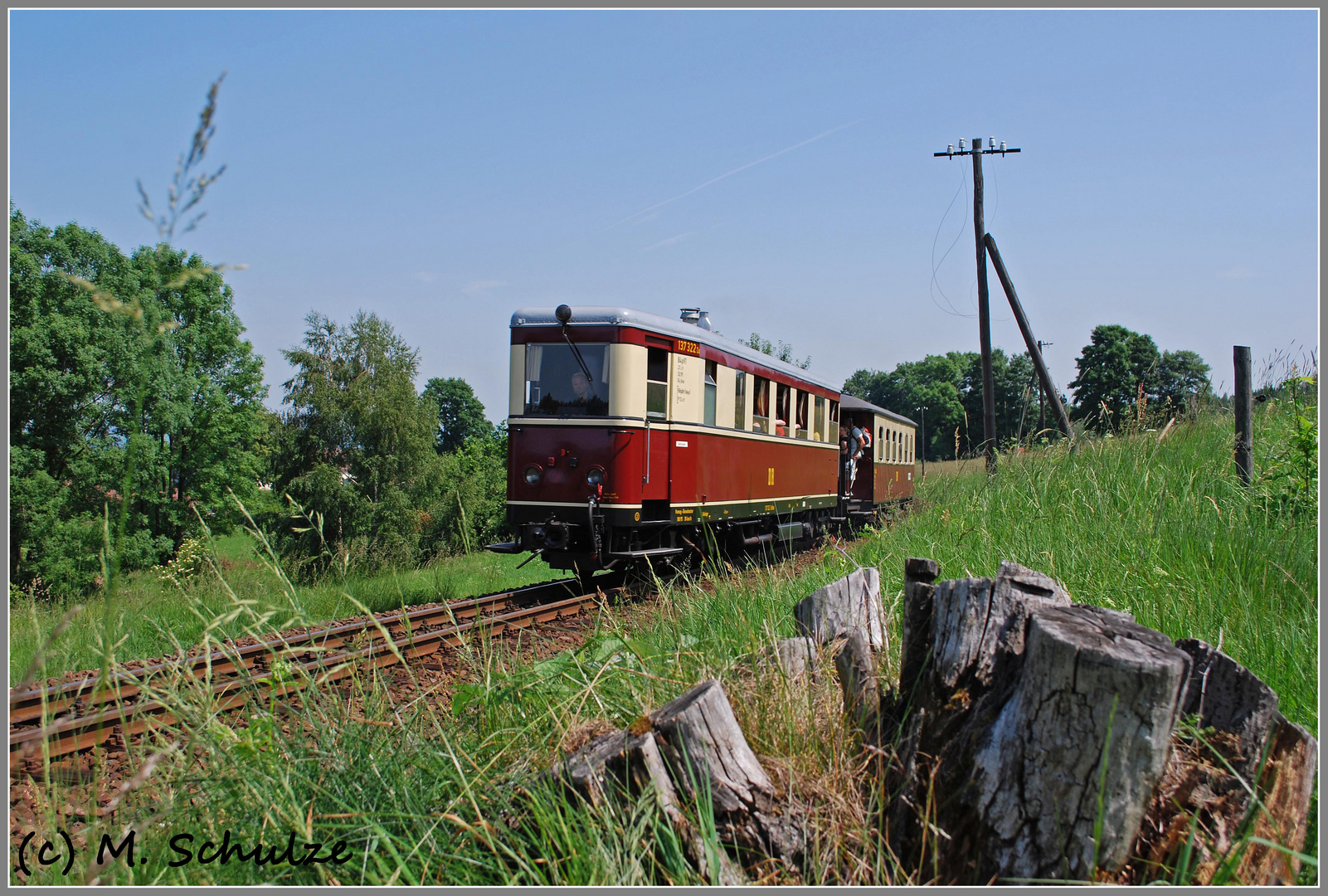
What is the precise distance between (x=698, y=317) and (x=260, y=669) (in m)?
7.51

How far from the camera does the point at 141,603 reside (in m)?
6.30

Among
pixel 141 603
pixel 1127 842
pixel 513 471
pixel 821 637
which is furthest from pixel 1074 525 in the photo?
pixel 141 603

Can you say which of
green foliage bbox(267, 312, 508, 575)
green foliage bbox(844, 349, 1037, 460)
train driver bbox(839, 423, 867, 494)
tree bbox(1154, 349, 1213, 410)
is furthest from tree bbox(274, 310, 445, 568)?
green foliage bbox(844, 349, 1037, 460)

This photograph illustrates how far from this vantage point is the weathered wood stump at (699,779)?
225 cm

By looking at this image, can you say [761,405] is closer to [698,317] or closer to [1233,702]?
[698,317]

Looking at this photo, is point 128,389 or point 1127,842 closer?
point 1127,842

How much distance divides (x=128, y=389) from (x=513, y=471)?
61.7ft

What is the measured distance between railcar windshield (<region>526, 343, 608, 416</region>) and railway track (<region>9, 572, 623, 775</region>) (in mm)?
2223

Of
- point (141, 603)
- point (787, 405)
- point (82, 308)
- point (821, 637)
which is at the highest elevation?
point (82, 308)

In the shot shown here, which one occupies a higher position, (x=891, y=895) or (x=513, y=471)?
(x=513, y=471)

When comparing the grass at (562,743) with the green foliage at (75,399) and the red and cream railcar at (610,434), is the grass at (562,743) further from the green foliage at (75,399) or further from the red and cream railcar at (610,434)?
the green foliage at (75,399)

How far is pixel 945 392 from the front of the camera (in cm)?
8488

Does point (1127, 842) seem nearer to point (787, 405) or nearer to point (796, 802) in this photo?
point (796, 802)

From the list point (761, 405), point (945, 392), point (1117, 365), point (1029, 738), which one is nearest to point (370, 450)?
point (761, 405)
